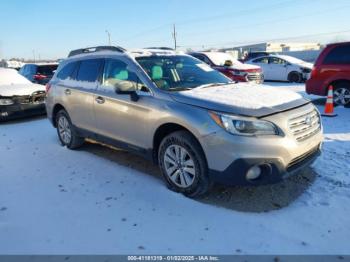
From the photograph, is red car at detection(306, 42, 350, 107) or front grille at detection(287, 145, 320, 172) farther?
red car at detection(306, 42, 350, 107)

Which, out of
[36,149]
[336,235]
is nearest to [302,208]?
[336,235]

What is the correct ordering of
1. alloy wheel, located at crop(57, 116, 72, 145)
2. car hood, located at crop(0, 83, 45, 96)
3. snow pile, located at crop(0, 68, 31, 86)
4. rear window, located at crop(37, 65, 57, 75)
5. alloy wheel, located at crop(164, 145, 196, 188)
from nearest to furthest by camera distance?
alloy wheel, located at crop(164, 145, 196, 188) → alloy wheel, located at crop(57, 116, 72, 145) → car hood, located at crop(0, 83, 45, 96) → snow pile, located at crop(0, 68, 31, 86) → rear window, located at crop(37, 65, 57, 75)

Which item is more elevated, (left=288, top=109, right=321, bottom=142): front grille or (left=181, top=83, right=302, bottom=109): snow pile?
(left=181, top=83, right=302, bottom=109): snow pile

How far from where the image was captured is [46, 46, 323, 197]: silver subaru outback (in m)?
3.29

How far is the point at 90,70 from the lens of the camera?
5.27 metres

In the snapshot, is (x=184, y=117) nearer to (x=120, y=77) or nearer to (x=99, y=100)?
(x=120, y=77)

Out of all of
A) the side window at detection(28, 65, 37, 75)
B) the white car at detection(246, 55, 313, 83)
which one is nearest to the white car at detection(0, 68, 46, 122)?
the side window at detection(28, 65, 37, 75)

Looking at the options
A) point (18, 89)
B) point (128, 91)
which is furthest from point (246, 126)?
point (18, 89)

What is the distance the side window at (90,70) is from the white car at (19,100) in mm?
4078

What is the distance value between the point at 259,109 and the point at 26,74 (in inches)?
493

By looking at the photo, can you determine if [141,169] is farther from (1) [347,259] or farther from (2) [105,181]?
(1) [347,259]

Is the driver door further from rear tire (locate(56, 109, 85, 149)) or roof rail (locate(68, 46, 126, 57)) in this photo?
rear tire (locate(56, 109, 85, 149))

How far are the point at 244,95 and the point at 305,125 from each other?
0.77 meters

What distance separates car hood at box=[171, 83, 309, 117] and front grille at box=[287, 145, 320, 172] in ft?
1.84
